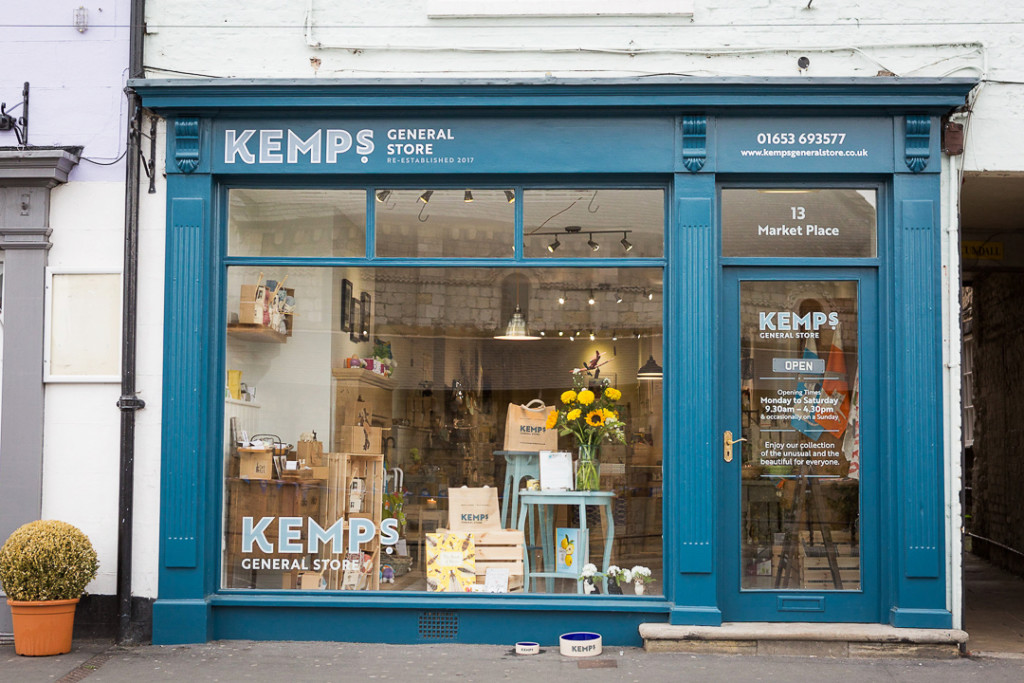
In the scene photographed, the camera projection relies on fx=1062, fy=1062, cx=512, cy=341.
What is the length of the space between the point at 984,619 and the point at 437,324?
211 inches

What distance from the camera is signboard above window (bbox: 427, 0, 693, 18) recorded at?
8.07 metres

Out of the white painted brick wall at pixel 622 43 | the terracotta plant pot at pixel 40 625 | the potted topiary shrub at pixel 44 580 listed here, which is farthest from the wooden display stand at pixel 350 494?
the white painted brick wall at pixel 622 43

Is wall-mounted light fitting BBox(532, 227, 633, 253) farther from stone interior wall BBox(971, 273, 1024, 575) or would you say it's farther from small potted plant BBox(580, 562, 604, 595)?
stone interior wall BBox(971, 273, 1024, 575)

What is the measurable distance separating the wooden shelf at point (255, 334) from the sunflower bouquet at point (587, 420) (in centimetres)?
224

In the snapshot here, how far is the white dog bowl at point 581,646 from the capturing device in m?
7.46

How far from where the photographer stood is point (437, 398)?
27.1 feet

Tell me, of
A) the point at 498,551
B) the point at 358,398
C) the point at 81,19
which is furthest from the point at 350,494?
the point at 81,19

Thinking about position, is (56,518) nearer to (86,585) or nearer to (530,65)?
(86,585)

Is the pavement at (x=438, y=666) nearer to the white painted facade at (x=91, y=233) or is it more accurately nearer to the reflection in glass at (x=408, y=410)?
the reflection in glass at (x=408, y=410)

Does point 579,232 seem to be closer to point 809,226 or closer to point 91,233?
point 809,226

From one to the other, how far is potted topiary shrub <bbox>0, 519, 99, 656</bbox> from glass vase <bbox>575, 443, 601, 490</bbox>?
3.64 metres

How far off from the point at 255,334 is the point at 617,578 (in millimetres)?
3378

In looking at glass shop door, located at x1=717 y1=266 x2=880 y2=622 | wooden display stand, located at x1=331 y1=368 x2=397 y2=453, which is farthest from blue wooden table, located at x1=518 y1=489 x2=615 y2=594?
wooden display stand, located at x1=331 y1=368 x2=397 y2=453

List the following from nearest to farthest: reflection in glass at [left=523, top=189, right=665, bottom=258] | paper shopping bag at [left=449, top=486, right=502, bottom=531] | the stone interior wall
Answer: reflection in glass at [left=523, top=189, right=665, bottom=258], paper shopping bag at [left=449, top=486, right=502, bottom=531], the stone interior wall
